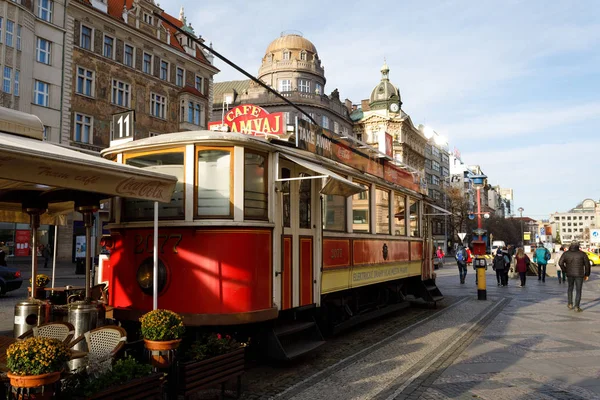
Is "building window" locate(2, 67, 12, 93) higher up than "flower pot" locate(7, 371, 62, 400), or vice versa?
"building window" locate(2, 67, 12, 93)

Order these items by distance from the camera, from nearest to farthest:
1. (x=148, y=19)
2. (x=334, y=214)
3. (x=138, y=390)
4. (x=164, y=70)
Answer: (x=138, y=390) < (x=334, y=214) < (x=148, y=19) < (x=164, y=70)

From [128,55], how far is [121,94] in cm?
266

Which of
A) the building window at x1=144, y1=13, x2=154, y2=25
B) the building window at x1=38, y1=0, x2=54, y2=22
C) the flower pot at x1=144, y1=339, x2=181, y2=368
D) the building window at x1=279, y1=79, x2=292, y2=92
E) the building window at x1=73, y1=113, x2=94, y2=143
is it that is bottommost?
the flower pot at x1=144, y1=339, x2=181, y2=368


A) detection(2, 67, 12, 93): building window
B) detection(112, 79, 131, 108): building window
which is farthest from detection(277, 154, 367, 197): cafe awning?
detection(112, 79, 131, 108): building window

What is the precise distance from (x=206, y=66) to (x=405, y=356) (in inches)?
1413

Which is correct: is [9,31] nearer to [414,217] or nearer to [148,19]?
[148,19]

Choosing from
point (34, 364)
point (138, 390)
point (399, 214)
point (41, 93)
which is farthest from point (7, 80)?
point (34, 364)

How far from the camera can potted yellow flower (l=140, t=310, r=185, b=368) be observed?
4.85 meters

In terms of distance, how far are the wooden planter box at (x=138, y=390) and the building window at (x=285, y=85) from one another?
49433mm

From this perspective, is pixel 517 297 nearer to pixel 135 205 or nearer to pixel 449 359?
pixel 449 359

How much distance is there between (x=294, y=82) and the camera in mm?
52625

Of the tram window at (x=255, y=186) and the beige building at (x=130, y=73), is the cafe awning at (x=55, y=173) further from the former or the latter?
the beige building at (x=130, y=73)

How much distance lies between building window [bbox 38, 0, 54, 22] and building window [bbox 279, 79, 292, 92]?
26.3m

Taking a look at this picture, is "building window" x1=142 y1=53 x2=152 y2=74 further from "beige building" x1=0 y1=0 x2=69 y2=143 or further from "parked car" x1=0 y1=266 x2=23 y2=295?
"parked car" x1=0 y1=266 x2=23 y2=295
